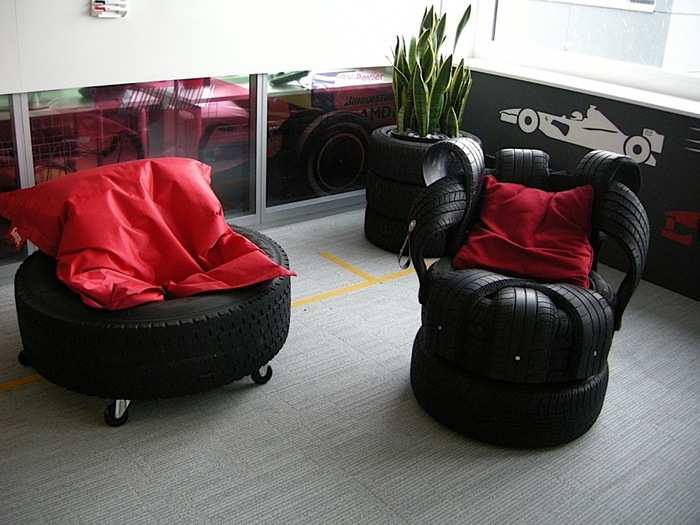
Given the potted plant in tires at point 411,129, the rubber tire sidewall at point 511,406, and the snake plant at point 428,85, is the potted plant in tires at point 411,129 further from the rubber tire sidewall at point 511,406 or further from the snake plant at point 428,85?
the rubber tire sidewall at point 511,406

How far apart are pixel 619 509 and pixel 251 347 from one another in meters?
1.31

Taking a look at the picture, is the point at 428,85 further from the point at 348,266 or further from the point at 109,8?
the point at 109,8

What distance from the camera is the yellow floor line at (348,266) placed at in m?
4.11

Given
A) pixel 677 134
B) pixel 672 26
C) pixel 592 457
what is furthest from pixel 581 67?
pixel 592 457

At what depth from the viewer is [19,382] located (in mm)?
3062

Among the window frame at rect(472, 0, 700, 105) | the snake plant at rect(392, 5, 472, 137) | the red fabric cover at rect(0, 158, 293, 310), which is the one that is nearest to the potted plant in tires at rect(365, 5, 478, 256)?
the snake plant at rect(392, 5, 472, 137)

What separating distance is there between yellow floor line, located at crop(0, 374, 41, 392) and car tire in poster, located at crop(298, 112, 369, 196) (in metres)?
2.17

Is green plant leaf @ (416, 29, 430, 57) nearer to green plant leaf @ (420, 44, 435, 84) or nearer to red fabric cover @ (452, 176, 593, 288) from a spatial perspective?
green plant leaf @ (420, 44, 435, 84)

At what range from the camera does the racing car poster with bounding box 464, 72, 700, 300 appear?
13.3 feet

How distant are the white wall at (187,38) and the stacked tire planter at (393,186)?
2.01 ft

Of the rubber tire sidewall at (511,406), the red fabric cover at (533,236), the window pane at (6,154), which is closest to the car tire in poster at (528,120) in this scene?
the red fabric cover at (533,236)

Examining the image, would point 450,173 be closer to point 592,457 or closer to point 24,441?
point 592,457

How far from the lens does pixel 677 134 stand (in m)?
4.06

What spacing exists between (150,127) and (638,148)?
249cm
